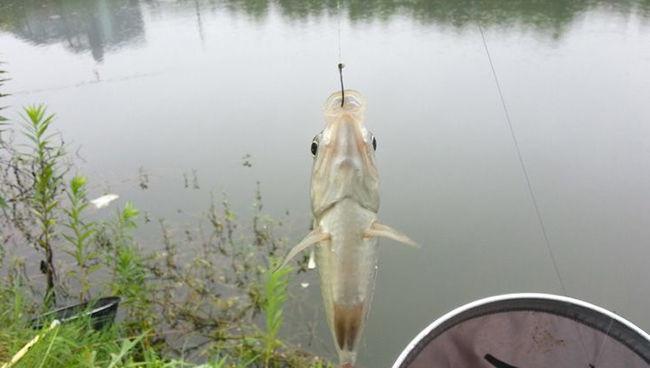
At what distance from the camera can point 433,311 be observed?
3191mm

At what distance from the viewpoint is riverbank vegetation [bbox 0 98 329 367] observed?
2.39 m

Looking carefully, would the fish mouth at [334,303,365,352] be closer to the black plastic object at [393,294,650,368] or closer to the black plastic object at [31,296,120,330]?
the black plastic object at [393,294,650,368]

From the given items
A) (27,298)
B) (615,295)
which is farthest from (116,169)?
(615,295)

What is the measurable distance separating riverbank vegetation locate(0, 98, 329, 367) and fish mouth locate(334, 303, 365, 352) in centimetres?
85

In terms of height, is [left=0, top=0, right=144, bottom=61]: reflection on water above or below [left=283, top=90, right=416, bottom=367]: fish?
below

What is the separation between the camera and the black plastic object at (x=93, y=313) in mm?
2438

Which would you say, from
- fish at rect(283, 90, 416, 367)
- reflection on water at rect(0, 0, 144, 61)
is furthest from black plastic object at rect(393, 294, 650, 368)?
reflection on water at rect(0, 0, 144, 61)

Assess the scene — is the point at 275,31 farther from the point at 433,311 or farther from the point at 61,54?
the point at 433,311

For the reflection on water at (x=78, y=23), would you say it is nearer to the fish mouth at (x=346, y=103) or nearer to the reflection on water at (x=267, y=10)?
the reflection on water at (x=267, y=10)

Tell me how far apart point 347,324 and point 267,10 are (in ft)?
28.3

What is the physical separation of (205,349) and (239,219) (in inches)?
51.2

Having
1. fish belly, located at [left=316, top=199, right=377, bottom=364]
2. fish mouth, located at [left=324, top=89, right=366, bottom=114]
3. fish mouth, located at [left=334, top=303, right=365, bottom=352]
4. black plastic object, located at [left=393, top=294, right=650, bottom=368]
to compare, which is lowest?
black plastic object, located at [left=393, top=294, right=650, bottom=368]

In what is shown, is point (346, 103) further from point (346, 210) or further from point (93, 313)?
point (93, 313)

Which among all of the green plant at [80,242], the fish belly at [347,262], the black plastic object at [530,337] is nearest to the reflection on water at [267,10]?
the green plant at [80,242]
